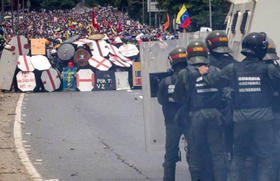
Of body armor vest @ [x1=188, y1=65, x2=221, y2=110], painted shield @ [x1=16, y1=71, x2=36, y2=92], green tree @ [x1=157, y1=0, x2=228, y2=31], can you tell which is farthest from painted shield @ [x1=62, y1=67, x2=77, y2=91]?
green tree @ [x1=157, y1=0, x2=228, y2=31]

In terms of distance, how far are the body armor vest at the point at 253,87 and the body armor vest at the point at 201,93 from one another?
1.33 ft

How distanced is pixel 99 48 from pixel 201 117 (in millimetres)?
23659

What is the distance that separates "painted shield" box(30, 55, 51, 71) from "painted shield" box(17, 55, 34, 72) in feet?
0.47

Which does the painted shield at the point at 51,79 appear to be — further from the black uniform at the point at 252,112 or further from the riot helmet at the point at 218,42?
the black uniform at the point at 252,112

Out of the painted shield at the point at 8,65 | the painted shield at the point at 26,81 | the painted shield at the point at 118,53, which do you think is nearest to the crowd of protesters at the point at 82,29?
the painted shield at the point at 118,53

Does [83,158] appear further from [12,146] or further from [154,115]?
[154,115]

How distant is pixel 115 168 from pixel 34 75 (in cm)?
1823

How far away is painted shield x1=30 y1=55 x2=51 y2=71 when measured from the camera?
30.1 meters

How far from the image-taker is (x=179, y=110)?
9602mm

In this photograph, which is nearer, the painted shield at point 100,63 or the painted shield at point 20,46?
the painted shield at point 20,46

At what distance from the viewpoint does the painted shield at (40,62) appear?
30109 mm

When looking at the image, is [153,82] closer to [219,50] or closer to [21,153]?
[219,50]

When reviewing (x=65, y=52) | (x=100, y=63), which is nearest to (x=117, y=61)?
(x=100, y=63)

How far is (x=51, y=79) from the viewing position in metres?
30.5
